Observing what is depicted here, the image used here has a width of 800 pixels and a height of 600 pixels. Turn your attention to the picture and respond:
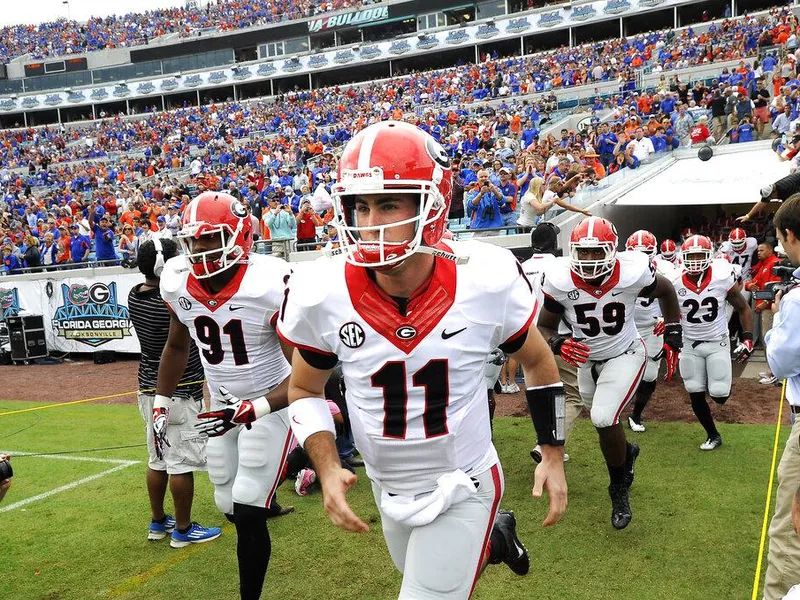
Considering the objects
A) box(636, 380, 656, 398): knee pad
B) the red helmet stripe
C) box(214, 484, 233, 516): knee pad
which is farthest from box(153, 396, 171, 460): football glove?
box(636, 380, 656, 398): knee pad

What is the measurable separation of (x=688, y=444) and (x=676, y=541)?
219 centimetres

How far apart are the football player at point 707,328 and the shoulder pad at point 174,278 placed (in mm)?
4639

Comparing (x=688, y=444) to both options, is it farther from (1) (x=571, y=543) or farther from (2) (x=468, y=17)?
(2) (x=468, y=17)

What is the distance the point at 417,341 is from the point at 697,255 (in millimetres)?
5195

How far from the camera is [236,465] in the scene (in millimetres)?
3994

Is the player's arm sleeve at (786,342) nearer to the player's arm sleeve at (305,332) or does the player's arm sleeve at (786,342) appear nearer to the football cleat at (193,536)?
the player's arm sleeve at (305,332)

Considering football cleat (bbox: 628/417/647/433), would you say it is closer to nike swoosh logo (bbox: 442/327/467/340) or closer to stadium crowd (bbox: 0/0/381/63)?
nike swoosh logo (bbox: 442/327/467/340)

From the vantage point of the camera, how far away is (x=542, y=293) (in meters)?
5.96

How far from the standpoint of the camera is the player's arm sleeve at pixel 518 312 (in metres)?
2.57

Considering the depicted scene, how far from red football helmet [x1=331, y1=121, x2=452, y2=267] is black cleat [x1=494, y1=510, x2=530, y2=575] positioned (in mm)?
1300

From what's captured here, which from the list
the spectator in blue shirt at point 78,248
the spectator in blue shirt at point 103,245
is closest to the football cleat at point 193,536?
the spectator in blue shirt at point 103,245

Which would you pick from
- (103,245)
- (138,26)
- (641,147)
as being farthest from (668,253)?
(138,26)

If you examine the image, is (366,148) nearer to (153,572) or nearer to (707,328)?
(153,572)

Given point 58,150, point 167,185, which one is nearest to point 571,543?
point 167,185
